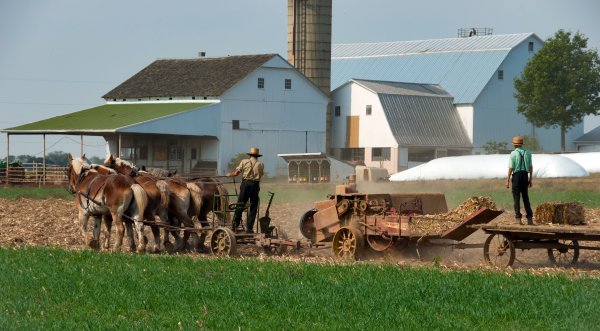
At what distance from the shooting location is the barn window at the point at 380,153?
67.8 m

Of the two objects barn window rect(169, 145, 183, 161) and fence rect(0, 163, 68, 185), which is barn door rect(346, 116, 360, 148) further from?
fence rect(0, 163, 68, 185)

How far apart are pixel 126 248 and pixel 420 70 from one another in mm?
59280

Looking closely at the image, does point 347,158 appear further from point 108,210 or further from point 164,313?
point 164,313

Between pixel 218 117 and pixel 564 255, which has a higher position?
pixel 218 117

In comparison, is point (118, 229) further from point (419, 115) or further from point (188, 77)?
point (419, 115)

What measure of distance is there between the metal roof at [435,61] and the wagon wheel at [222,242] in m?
52.1

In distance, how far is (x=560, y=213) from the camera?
19484 mm

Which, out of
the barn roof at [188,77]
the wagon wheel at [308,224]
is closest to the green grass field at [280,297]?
the wagon wheel at [308,224]

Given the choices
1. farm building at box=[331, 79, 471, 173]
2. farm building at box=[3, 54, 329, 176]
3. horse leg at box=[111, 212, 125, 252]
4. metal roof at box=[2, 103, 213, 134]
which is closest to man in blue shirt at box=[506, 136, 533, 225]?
horse leg at box=[111, 212, 125, 252]

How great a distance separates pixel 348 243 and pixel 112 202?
466 centimetres

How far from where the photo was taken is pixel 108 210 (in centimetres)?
2211

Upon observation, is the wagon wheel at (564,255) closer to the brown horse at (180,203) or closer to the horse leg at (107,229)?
the brown horse at (180,203)

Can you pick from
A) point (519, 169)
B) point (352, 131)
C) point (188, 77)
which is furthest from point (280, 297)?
point (352, 131)

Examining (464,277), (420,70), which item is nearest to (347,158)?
(420,70)
